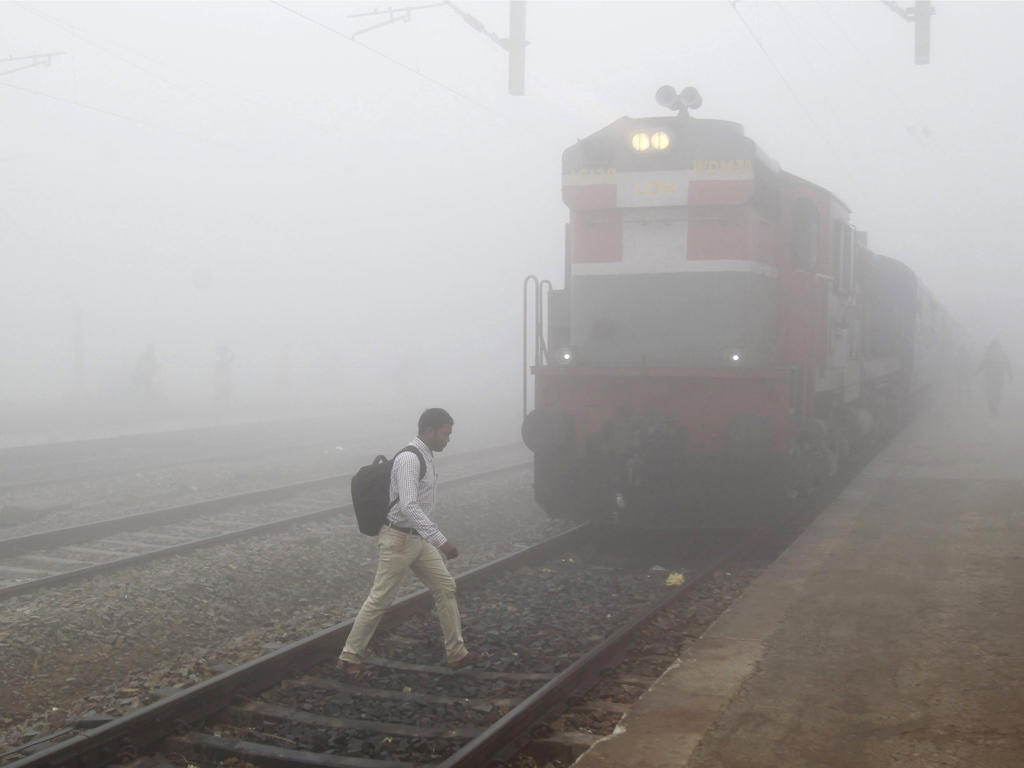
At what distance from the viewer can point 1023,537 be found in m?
8.19

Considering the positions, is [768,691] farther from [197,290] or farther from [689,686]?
[197,290]

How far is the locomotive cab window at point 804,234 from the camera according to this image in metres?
9.20

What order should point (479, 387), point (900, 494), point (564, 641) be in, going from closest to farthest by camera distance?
point (564, 641) < point (900, 494) < point (479, 387)

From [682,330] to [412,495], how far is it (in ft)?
14.2

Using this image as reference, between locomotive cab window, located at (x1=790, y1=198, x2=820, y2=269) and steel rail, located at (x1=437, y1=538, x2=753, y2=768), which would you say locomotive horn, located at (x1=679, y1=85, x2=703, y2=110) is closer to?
locomotive cab window, located at (x1=790, y1=198, x2=820, y2=269)

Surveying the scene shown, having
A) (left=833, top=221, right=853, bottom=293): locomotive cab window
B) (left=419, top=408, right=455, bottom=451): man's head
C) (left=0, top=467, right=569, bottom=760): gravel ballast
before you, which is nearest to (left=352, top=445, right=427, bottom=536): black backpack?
(left=419, top=408, right=455, bottom=451): man's head

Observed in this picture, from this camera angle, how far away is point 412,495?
5.16 m

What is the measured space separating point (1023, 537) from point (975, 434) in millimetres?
10312

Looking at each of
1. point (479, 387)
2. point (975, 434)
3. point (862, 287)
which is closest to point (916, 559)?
point (862, 287)

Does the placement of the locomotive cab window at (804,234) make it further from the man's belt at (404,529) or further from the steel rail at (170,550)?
the steel rail at (170,550)

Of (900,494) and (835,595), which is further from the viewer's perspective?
(900,494)

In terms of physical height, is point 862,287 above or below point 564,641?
above

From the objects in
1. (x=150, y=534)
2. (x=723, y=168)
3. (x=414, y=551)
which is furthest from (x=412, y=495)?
(x=150, y=534)

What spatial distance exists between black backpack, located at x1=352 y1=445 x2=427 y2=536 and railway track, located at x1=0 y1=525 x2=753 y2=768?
804 mm
